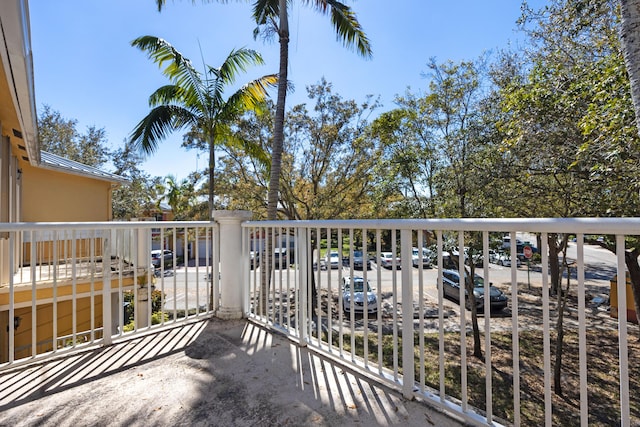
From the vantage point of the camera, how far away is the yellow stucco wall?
755 cm

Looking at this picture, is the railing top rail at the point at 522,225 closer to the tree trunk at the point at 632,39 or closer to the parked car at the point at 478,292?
the tree trunk at the point at 632,39

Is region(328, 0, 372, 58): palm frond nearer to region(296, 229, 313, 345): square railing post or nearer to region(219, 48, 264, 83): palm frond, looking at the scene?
region(219, 48, 264, 83): palm frond

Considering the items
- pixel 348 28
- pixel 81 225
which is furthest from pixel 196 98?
pixel 81 225

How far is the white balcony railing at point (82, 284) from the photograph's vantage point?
240cm

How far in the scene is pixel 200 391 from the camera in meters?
1.98

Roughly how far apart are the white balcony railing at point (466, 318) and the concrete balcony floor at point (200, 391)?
0.61ft

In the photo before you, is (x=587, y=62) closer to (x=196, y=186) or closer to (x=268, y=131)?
(x=268, y=131)

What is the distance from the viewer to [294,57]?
24.0ft

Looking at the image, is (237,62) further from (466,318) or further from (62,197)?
Result: (466,318)

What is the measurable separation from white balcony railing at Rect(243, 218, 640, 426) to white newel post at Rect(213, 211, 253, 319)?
0.32ft

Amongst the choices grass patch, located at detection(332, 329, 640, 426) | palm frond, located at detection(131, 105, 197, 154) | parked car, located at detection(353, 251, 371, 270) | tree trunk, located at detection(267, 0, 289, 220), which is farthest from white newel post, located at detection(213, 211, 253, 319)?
palm frond, located at detection(131, 105, 197, 154)

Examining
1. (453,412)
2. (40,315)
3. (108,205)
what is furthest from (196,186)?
(453,412)

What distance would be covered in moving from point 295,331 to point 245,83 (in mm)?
7340

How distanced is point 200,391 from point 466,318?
15.9 ft
